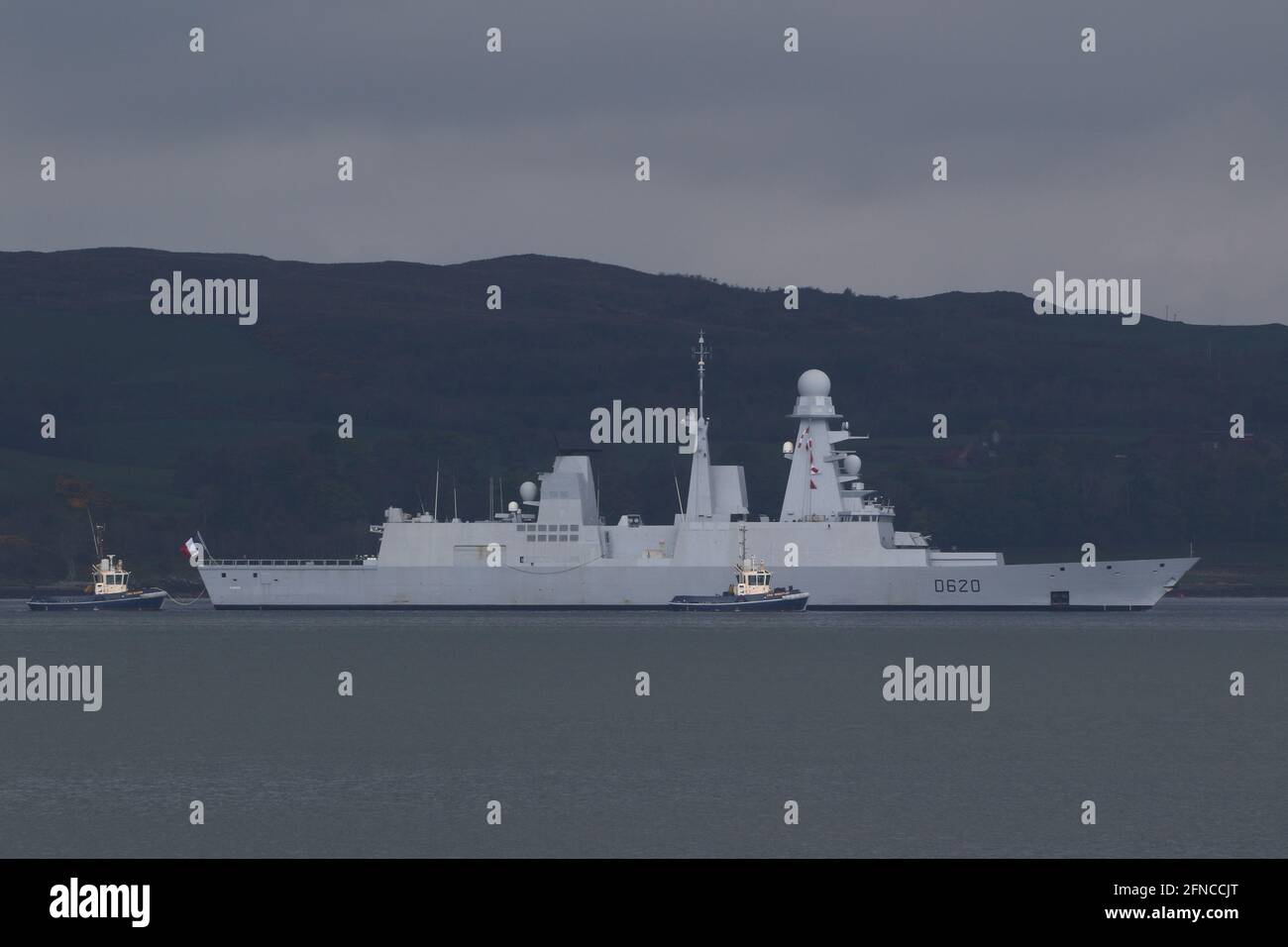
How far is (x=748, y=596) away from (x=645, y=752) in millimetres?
44657

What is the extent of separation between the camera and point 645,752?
36.7 metres

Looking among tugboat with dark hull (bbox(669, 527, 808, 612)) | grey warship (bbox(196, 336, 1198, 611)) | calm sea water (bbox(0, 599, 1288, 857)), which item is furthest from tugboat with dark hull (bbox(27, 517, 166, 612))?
tugboat with dark hull (bbox(669, 527, 808, 612))

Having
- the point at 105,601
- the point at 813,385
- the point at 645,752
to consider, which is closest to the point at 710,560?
the point at 813,385

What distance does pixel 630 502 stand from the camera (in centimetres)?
14088

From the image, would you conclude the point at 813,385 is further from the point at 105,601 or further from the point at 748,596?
the point at 105,601

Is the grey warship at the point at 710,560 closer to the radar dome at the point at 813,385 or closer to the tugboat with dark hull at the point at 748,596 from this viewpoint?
the radar dome at the point at 813,385

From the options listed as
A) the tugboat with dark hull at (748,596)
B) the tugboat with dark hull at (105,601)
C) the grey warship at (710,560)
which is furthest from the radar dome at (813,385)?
the tugboat with dark hull at (105,601)

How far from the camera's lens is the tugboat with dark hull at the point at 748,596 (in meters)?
80.6

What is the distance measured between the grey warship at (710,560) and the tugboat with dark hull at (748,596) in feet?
2.11

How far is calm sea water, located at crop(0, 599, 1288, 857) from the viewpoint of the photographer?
89.6ft

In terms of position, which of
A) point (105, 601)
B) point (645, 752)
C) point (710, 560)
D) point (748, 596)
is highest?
point (710, 560)

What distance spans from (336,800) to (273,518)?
11639 cm
